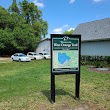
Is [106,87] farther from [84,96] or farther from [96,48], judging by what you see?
[96,48]

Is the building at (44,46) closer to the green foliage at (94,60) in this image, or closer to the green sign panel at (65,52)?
the green foliage at (94,60)

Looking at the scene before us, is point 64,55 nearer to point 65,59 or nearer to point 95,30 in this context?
point 65,59

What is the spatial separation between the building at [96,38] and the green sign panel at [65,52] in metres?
16.2

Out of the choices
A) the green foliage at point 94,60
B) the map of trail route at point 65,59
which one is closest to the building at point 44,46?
the green foliage at point 94,60

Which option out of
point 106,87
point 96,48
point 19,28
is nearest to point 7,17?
point 19,28

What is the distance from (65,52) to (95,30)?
807 inches

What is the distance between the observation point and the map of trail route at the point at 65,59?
6675mm

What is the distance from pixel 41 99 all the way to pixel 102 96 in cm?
223

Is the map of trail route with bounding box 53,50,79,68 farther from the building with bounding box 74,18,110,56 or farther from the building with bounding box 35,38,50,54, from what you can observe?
the building with bounding box 35,38,50,54

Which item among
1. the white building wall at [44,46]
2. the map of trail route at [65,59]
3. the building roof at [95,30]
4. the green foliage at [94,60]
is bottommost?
the green foliage at [94,60]

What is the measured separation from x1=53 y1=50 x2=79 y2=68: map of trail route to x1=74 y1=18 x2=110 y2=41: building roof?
16.3 m

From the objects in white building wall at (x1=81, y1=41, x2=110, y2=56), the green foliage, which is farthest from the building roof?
the green foliage

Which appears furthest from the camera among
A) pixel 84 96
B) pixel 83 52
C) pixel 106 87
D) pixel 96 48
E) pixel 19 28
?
pixel 19 28

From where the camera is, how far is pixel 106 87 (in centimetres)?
891
